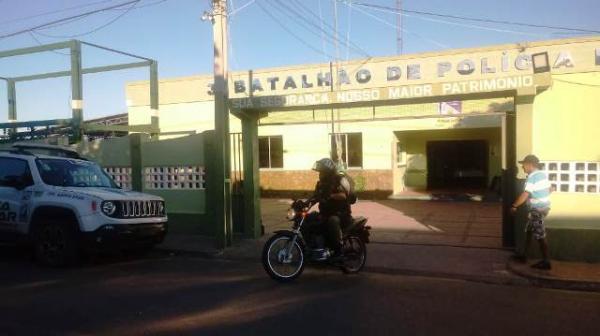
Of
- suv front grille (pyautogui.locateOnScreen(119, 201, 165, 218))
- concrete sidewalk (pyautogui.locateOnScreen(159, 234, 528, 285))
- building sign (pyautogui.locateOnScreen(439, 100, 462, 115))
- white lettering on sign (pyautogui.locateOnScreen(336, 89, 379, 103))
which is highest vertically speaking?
building sign (pyautogui.locateOnScreen(439, 100, 462, 115))

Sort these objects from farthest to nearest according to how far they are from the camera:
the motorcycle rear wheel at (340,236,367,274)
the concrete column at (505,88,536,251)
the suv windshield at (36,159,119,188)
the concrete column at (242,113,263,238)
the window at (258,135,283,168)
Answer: the window at (258,135,283,168)
the concrete column at (242,113,263,238)
the suv windshield at (36,159,119,188)
the concrete column at (505,88,536,251)
the motorcycle rear wheel at (340,236,367,274)

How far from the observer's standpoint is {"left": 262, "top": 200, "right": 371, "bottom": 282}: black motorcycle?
7555 mm

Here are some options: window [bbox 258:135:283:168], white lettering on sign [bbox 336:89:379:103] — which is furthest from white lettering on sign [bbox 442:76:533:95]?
window [bbox 258:135:283:168]

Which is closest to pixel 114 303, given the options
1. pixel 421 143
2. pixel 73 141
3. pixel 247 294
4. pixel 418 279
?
pixel 247 294

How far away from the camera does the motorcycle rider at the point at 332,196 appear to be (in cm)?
774

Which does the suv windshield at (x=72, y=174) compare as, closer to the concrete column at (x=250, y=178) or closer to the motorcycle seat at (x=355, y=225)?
the concrete column at (x=250, y=178)

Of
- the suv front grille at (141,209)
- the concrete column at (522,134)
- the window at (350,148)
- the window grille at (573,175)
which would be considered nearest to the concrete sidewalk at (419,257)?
the concrete column at (522,134)

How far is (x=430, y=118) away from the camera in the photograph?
59.8 feet

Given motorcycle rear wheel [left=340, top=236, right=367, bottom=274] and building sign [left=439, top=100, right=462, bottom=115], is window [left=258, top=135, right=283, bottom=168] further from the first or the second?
motorcycle rear wheel [left=340, top=236, right=367, bottom=274]

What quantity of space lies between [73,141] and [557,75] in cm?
1108

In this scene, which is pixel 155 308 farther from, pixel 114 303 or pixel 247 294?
pixel 247 294

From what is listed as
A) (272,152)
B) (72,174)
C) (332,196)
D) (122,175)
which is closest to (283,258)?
(332,196)

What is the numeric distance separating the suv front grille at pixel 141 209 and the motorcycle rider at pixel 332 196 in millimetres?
3240

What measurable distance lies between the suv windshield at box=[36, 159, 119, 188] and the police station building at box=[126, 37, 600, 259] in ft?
9.67
